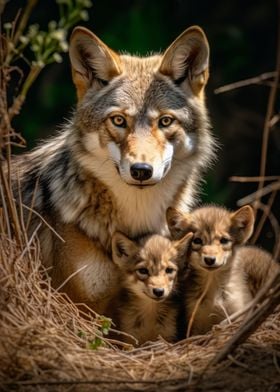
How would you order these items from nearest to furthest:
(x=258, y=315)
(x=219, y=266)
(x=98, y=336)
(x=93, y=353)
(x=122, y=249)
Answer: (x=258, y=315), (x=93, y=353), (x=98, y=336), (x=219, y=266), (x=122, y=249)

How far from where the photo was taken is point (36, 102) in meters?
12.9

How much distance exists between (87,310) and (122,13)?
6139mm

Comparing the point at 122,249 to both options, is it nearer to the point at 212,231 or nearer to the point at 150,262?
the point at 150,262

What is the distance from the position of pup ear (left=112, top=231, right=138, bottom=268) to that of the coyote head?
0.43 meters

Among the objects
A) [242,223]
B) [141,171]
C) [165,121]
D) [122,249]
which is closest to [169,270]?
[122,249]

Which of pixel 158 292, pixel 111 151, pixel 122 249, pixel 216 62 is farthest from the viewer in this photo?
pixel 216 62

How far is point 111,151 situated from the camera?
6.98 metres

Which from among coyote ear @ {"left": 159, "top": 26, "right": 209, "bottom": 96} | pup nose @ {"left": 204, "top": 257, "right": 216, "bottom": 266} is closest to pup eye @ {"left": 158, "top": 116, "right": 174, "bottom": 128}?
coyote ear @ {"left": 159, "top": 26, "right": 209, "bottom": 96}

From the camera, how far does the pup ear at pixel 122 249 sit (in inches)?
278

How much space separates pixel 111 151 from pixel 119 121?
0.72ft

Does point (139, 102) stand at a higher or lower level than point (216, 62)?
higher

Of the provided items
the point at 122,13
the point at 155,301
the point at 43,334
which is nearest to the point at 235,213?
the point at 155,301

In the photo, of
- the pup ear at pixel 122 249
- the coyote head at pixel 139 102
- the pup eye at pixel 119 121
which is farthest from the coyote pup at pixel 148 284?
the pup eye at pixel 119 121

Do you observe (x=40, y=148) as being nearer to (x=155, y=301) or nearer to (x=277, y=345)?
(x=155, y=301)
